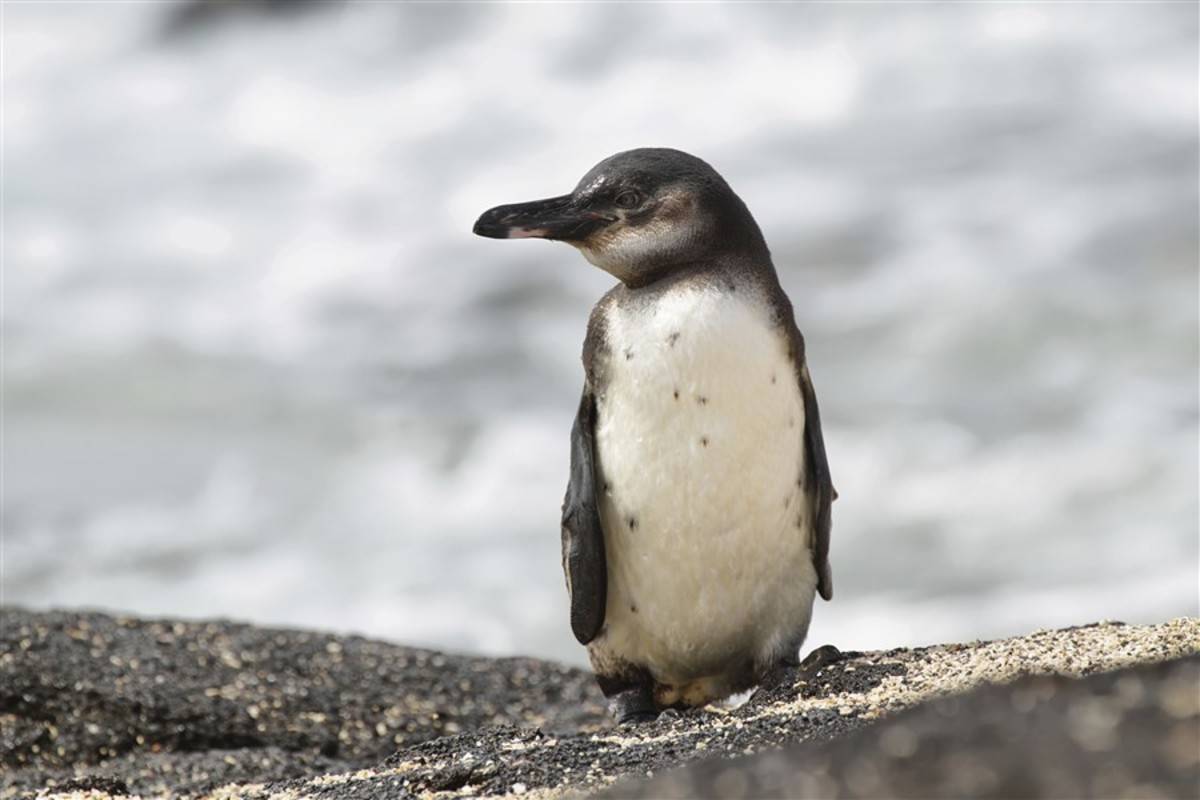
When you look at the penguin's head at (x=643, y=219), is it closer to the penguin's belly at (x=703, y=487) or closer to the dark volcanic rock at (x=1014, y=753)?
the penguin's belly at (x=703, y=487)

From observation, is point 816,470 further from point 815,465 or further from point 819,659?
point 819,659

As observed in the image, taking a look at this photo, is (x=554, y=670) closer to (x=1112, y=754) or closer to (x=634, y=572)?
(x=634, y=572)

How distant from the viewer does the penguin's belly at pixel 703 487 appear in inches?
184

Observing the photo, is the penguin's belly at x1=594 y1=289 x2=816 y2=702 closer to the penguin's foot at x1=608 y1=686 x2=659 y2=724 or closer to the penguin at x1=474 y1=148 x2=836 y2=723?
the penguin at x1=474 y1=148 x2=836 y2=723

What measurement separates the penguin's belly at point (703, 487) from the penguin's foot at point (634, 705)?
4.1 inches

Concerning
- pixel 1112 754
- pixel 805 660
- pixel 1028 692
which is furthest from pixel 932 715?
pixel 805 660

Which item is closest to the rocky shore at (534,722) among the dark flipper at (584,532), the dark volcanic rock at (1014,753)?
the dark volcanic rock at (1014,753)

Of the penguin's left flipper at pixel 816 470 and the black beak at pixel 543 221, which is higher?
the black beak at pixel 543 221

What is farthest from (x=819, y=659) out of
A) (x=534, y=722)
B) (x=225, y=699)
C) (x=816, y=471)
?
(x=225, y=699)

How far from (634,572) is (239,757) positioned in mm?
1685

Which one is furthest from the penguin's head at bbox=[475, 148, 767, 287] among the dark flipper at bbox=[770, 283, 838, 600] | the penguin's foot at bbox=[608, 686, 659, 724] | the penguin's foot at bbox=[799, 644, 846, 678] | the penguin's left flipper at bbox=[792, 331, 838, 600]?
the penguin's foot at bbox=[608, 686, 659, 724]

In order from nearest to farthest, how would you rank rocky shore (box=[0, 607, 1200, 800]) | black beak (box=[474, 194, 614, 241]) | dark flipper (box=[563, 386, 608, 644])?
1. rocky shore (box=[0, 607, 1200, 800])
2. black beak (box=[474, 194, 614, 241])
3. dark flipper (box=[563, 386, 608, 644])

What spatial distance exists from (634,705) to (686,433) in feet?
2.92

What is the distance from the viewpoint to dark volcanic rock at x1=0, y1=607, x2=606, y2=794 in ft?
19.7
